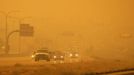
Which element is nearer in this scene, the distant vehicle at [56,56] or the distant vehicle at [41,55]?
the distant vehicle at [41,55]

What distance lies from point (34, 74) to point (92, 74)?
450cm

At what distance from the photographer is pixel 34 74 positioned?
79.0ft

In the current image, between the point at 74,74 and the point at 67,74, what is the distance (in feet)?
1.58

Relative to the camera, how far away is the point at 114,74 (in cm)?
2180

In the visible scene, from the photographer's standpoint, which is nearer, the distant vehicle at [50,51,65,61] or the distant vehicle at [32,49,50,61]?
the distant vehicle at [32,49,50,61]

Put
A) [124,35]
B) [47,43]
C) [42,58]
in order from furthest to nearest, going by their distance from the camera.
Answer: [47,43], [124,35], [42,58]

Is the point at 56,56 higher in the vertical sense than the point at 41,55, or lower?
lower

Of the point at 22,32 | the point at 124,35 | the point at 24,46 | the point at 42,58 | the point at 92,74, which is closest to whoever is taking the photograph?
the point at 92,74

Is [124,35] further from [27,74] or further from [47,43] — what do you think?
[47,43]

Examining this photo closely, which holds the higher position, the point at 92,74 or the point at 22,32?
the point at 22,32

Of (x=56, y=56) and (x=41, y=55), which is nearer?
(x=41, y=55)

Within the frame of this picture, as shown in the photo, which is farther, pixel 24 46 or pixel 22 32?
pixel 24 46

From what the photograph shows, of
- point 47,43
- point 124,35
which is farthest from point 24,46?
point 124,35

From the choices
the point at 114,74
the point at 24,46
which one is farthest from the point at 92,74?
the point at 24,46
